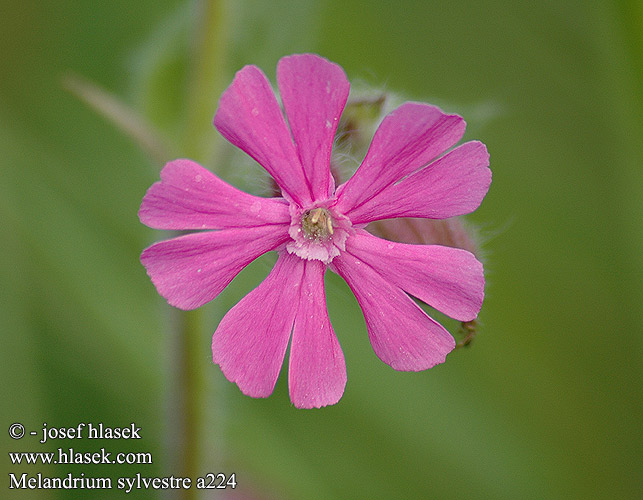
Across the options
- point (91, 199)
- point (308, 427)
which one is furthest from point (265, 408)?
point (91, 199)

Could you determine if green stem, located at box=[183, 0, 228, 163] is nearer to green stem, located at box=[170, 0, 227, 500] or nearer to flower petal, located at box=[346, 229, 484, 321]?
green stem, located at box=[170, 0, 227, 500]

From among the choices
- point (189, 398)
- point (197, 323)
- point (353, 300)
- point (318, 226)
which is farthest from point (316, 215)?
point (353, 300)

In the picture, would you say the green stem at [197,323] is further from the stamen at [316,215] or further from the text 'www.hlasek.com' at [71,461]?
the stamen at [316,215]

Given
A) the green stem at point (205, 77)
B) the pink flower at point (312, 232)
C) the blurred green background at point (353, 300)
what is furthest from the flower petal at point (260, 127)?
the blurred green background at point (353, 300)

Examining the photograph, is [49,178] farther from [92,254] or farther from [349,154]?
[349,154]

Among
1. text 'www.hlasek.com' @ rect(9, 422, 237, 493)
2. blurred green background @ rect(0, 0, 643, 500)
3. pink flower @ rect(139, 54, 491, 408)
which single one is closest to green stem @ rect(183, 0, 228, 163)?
blurred green background @ rect(0, 0, 643, 500)

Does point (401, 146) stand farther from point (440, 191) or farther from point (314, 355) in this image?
point (314, 355)
